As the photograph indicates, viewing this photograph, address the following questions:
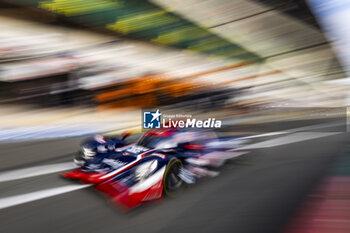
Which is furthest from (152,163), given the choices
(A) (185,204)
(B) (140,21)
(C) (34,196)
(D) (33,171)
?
(B) (140,21)

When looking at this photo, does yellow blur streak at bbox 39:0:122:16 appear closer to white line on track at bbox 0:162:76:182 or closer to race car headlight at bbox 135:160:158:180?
white line on track at bbox 0:162:76:182

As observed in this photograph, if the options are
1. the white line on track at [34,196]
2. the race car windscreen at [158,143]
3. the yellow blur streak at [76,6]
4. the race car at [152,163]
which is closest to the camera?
the race car at [152,163]

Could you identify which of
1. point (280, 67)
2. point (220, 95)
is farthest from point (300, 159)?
point (280, 67)

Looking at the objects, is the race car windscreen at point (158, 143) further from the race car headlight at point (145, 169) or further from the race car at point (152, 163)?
the race car headlight at point (145, 169)

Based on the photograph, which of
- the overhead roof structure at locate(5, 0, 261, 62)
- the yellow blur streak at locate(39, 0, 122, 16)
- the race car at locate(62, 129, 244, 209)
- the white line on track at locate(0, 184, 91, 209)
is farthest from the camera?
the overhead roof structure at locate(5, 0, 261, 62)

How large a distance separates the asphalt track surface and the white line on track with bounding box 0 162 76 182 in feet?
0.47

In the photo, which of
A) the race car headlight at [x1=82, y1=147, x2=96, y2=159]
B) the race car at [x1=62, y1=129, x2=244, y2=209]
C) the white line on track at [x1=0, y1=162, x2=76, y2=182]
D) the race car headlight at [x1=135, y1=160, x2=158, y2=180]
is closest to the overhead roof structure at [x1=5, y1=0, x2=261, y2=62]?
the white line on track at [x1=0, y1=162, x2=76, y2=182]

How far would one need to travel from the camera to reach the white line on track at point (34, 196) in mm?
2701

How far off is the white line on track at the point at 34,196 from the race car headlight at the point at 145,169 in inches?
35.4

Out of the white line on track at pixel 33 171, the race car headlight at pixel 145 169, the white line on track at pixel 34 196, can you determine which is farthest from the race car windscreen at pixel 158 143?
the white line on track at pixel 33 171

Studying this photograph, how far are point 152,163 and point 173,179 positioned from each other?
1.28 feet

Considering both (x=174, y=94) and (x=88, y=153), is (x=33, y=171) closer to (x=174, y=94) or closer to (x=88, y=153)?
(x=88, y=153)

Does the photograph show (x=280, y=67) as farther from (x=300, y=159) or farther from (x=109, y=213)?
(x=109, y=213)

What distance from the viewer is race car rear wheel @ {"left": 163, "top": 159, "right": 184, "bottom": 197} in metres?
2.75
